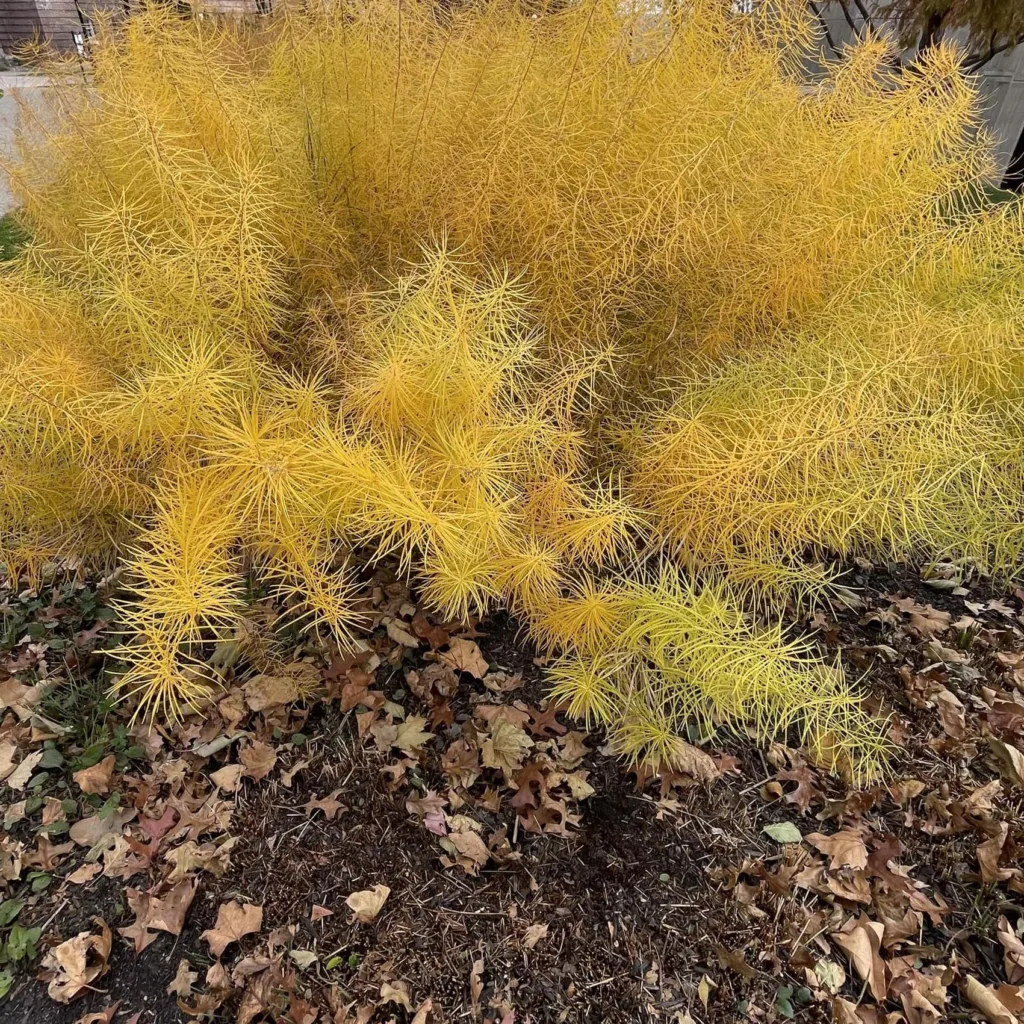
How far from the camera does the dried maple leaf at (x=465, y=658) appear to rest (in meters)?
1.58

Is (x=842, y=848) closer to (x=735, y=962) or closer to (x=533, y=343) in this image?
(x=735, y=962)

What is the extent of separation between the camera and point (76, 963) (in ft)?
3.62

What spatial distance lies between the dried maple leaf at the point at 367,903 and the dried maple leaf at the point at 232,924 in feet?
0.51

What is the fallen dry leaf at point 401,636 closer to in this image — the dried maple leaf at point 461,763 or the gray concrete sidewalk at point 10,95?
the dried maple leaf at point 461,763

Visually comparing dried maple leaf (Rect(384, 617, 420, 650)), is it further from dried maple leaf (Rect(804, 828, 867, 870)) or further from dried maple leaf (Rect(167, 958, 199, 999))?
dried maple leaf (Rect(804, 828, 867, 870))

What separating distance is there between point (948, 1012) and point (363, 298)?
1.71 meters

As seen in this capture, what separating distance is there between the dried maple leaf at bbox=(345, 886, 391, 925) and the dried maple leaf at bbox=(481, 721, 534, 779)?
0.30 metres

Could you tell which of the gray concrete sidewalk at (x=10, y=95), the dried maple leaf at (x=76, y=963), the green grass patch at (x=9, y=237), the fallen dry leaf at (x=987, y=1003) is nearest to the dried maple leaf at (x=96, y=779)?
the dried maple leaf at (x=76, y=963)

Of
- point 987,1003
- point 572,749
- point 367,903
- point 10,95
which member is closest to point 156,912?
point 367,903

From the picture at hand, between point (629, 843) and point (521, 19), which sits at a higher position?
point (521, 19)

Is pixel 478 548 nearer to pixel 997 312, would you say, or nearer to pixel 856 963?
pixel 856 963

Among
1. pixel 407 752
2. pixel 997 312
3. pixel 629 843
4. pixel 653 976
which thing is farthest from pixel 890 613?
pixel 407 752

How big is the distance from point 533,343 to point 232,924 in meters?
1.25

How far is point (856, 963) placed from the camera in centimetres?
112
